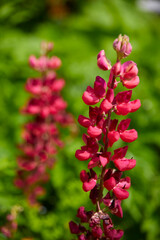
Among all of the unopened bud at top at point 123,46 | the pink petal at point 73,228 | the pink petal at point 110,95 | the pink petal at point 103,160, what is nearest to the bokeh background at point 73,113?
the pink petal at point 73,228

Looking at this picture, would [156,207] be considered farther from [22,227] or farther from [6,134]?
[6,134]

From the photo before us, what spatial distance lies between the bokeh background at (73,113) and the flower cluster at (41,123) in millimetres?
123

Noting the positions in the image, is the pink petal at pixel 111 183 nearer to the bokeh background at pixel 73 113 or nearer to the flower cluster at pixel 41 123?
the bokeh background at pixel 73 113

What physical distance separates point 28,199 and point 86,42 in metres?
2.36

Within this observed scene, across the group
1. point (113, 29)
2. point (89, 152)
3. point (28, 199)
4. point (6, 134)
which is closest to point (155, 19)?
point (113, 29)

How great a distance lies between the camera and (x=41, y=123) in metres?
2.38

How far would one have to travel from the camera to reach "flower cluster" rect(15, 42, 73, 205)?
2.24m

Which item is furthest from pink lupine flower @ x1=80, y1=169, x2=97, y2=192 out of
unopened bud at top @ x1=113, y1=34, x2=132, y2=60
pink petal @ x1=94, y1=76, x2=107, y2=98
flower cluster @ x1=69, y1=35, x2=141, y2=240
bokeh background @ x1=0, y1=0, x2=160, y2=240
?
bokeh background @ x1=0, y1=0, x2=160, y2=240

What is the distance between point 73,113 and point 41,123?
879mm

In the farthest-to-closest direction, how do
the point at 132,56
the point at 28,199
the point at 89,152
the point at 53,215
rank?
the point at 132,56, the point at 28,199, the point at 53,215, the point at 89,152

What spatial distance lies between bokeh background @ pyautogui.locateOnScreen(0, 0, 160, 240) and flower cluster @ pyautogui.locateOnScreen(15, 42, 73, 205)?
12 centimetres

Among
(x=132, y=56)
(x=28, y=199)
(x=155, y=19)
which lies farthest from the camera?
(x=155, y=19)

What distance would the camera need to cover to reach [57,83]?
2.27 meters

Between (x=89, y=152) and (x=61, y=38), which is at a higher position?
(x=61, y=38)
